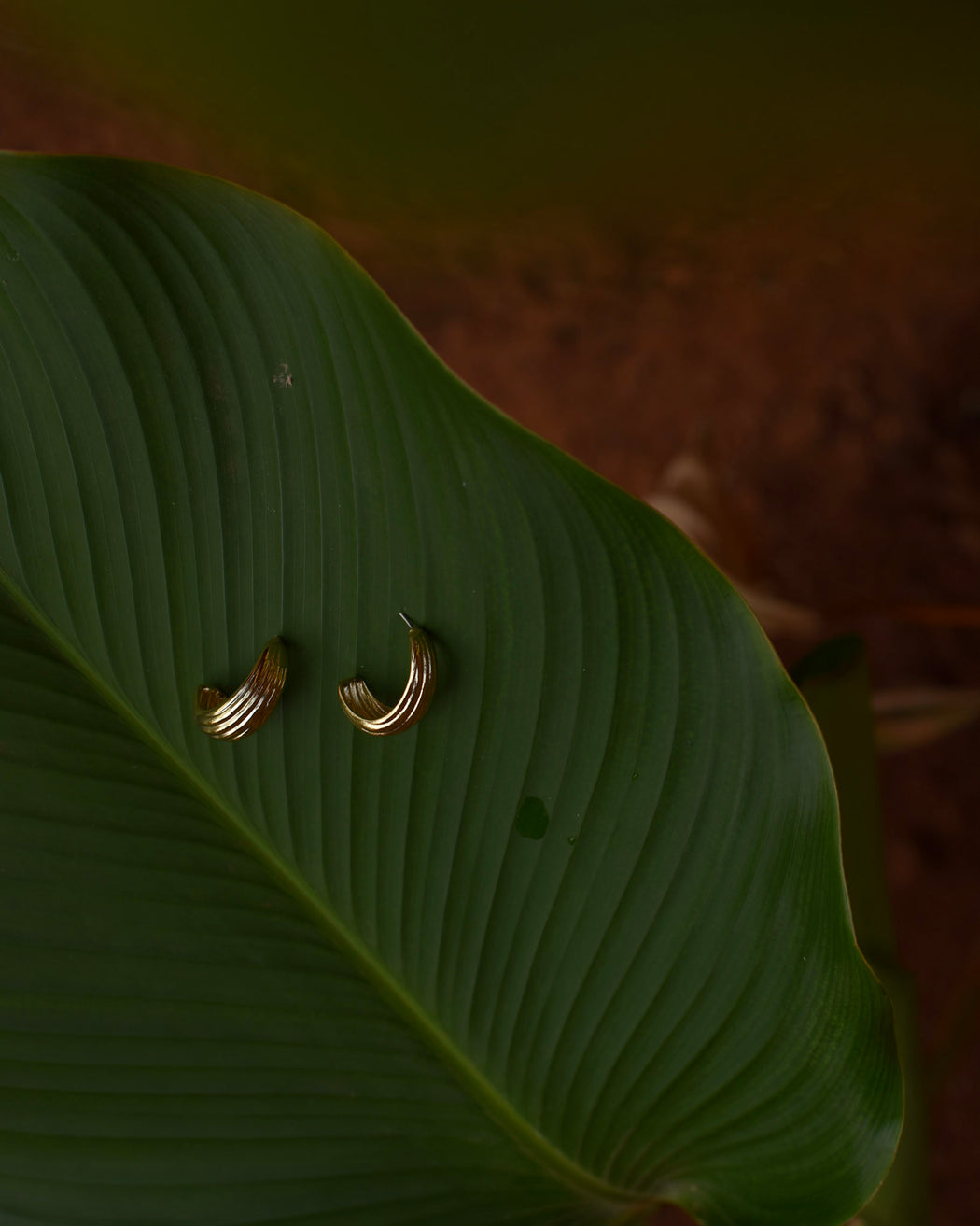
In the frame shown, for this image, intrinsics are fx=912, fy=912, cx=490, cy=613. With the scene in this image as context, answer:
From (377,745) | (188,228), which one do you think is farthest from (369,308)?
(377,745)

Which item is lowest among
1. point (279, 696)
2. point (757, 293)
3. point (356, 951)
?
point (356, 951)

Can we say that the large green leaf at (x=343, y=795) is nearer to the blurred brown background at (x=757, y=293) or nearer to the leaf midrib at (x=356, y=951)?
the leaf midrib at (x=356, y=951)

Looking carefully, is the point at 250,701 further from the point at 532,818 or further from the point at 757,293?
the point at 757,293

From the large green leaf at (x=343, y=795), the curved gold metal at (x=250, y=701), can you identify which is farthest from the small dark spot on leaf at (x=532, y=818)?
the curved gold metal at (x=250, y=701)

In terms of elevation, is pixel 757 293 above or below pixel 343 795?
above

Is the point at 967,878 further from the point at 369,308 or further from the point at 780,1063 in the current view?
the point at 369,308

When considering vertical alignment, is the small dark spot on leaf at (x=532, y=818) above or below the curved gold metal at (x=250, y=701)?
below

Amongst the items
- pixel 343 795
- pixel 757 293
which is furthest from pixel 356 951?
pixel 757 293

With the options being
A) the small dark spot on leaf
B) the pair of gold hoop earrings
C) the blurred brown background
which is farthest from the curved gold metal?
the blurred brown background
